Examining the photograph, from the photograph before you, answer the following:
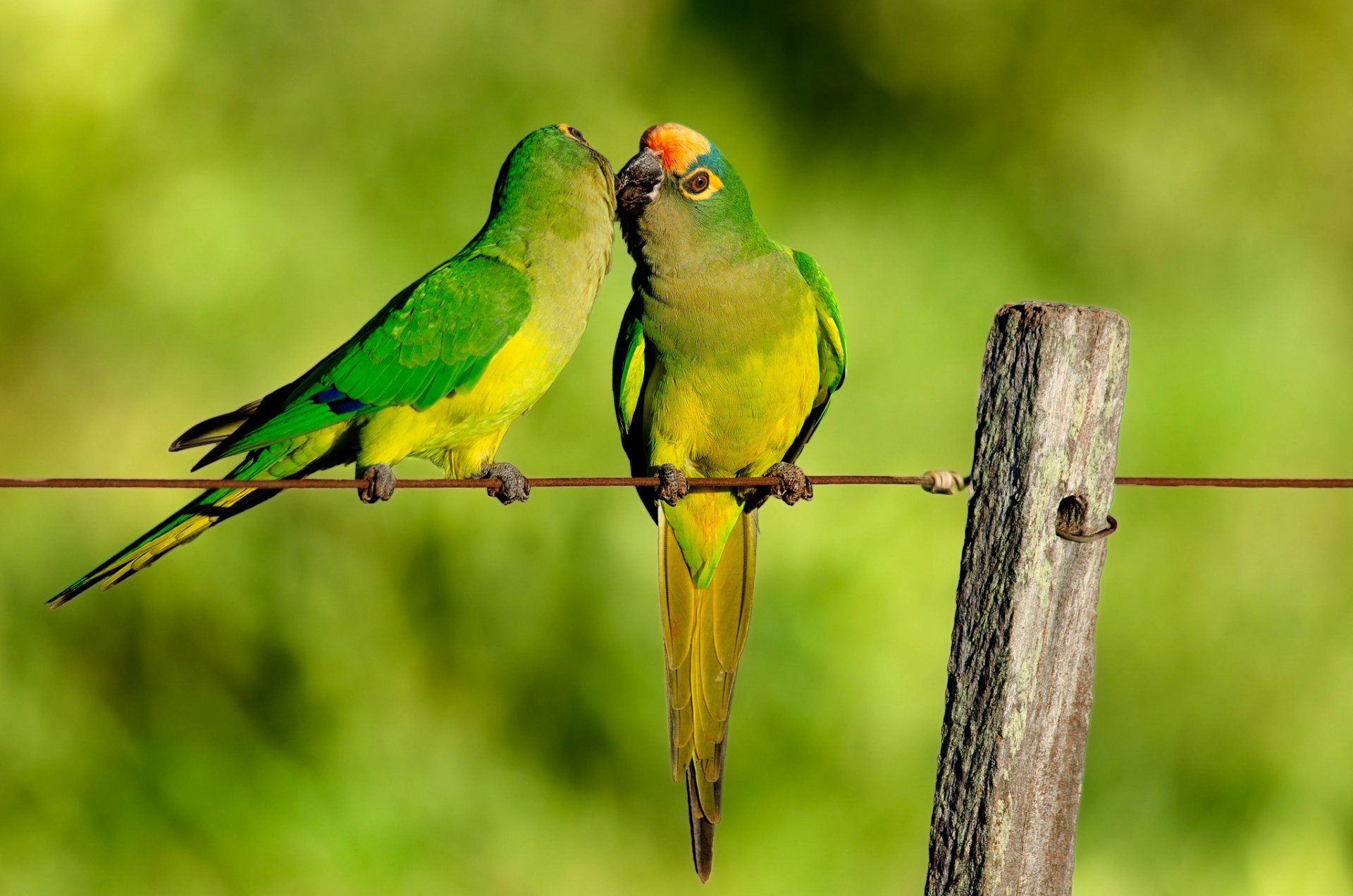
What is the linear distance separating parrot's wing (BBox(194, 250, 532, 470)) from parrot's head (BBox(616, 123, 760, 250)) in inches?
14.1

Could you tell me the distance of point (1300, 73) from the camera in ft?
17.5

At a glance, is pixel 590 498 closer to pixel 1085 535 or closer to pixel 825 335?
pixel 825 335

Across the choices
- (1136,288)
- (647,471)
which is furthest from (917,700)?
(647,471)

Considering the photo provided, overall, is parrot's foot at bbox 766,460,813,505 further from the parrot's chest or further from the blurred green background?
the blurred green background

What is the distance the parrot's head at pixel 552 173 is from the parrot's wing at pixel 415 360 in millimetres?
264

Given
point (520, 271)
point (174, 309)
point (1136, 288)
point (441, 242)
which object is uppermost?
point (1136, 288)

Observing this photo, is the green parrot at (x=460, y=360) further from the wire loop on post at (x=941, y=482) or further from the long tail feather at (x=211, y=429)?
the wire loop on post at (x=941, y=482)

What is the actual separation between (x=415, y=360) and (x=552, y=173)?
0.62m

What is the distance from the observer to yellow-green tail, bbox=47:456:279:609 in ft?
7.87

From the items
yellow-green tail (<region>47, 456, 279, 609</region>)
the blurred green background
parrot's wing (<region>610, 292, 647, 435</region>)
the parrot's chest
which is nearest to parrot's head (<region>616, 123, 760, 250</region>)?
parrot's wing (<region>610, 292, 647, 435</region>)

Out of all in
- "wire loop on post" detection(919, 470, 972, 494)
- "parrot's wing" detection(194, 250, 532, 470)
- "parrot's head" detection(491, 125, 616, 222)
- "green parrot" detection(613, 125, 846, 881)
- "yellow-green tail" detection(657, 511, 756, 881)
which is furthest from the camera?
"parrot's head" detection(491, 125, 616, 222)

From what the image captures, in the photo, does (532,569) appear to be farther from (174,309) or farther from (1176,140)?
(1176,140)

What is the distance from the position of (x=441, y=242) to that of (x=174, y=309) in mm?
1134

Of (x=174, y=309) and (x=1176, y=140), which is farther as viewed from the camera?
(x=1176, y=140)
